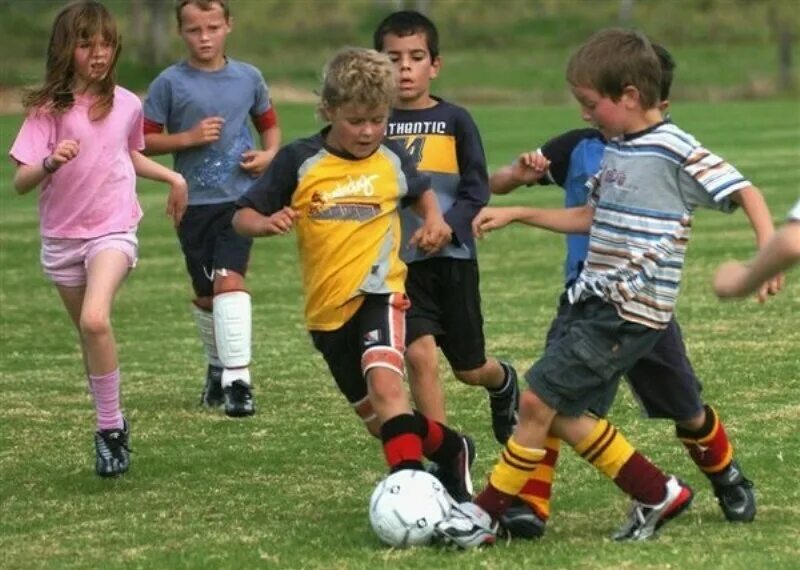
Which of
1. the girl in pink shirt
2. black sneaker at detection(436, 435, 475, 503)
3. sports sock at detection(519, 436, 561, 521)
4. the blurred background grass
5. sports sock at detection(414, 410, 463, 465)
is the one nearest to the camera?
sports sock at detection(519, 436, 561, 521)

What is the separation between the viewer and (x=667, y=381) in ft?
21.6

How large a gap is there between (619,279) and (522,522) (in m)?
0.87

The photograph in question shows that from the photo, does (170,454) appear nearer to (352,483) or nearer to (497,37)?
(352,483)

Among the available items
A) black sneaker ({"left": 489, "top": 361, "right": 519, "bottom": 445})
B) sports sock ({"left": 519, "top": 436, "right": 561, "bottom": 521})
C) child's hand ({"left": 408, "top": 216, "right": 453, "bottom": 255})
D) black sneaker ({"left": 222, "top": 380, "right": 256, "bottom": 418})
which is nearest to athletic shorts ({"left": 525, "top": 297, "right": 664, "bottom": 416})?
sports sock ({"left": 519, "top": 436, "right": 561, "bottom": 521})

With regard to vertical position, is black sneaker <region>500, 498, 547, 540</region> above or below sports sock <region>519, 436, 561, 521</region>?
below

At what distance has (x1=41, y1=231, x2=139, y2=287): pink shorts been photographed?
7926mm

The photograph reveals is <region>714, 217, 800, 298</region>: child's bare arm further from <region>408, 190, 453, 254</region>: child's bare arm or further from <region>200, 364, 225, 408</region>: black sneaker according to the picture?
<region>200, 364, 225, 408</region>: black sneaker

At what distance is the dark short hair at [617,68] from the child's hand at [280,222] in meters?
1.05

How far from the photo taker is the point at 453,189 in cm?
754

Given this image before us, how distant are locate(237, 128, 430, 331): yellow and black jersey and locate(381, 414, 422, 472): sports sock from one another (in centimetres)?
46

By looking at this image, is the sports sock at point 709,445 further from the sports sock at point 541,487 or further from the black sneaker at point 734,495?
the sports sock at point 541,487

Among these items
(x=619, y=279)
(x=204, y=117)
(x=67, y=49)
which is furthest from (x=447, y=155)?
(x=204, y=117)

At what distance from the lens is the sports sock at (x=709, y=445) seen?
6660 millimetres

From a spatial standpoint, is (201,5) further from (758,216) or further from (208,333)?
(758,216)
